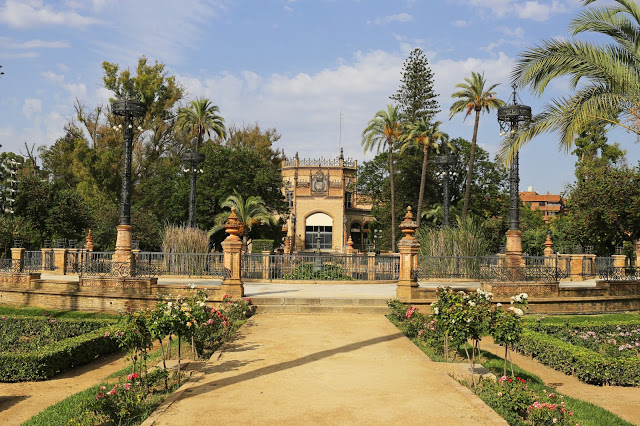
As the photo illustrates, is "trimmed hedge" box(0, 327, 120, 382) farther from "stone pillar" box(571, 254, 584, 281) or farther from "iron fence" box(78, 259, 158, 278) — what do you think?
"stone pillar" box(571, 254, 584, 281)

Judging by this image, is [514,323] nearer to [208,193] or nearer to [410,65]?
[208,193]

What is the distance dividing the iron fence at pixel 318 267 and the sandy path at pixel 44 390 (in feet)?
35.4

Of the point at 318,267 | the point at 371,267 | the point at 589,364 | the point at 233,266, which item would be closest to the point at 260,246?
the point at 318,267

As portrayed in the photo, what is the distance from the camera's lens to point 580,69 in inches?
478

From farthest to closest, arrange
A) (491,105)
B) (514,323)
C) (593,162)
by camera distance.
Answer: (593,162), (491,105), (514,323)

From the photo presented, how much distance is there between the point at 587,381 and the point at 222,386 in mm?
5451

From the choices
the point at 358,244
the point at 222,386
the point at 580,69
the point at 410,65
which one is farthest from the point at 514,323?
the point at 358,244

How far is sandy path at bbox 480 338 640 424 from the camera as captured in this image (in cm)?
675

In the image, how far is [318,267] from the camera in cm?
2142

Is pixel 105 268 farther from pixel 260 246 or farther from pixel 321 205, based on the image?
pixel 321 205

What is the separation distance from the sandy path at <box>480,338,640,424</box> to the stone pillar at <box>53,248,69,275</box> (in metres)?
18.3

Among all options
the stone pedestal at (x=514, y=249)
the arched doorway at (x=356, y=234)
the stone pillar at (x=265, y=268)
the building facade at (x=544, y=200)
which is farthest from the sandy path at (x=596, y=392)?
the building facade at (x=544, y=200)

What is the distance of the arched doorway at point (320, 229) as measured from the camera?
6188 centimetres

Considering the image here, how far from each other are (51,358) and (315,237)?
5373cm
